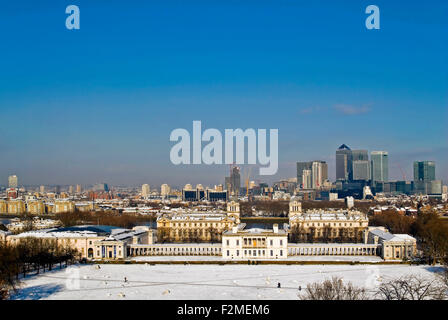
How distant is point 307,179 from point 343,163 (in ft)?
71.4

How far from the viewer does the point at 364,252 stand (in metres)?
33.2

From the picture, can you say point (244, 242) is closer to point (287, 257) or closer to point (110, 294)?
point (287, 257)

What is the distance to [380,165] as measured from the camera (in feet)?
492

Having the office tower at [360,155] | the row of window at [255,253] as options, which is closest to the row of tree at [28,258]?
the row of window at [255,253]

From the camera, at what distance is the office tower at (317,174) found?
137 metres

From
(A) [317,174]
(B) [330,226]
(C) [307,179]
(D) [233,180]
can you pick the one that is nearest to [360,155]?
(A) [317,174]

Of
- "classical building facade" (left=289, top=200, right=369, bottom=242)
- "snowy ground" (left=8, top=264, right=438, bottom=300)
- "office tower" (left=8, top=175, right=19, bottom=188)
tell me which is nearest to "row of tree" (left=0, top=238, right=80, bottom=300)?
"snowy ground" (left=8, top=264, right=438, bottom=300)

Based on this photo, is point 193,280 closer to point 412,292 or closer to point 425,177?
point 412,292

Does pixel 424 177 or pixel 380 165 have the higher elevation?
pixel 380 165

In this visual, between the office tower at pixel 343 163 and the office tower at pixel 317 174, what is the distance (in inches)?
574

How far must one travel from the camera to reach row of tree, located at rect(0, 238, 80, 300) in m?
20.5

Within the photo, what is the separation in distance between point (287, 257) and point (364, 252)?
510cm
